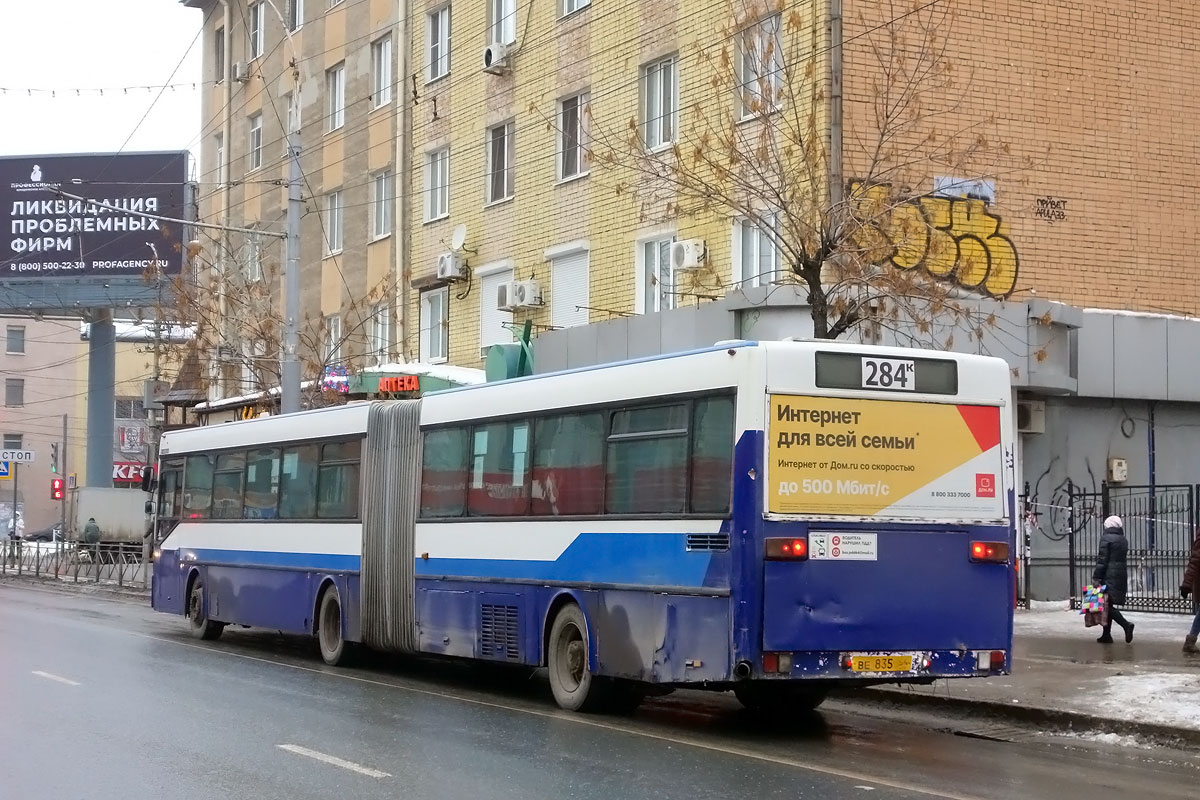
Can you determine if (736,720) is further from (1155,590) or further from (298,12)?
(298,12)

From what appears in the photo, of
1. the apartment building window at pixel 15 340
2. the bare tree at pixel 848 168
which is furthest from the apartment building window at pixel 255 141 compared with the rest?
the apartment building window at pixel 15 340

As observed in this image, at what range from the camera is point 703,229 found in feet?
80.2

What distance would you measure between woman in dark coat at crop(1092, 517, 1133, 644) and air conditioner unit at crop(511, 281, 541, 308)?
42.9ft

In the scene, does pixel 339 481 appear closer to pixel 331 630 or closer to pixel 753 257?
pixel 331 630

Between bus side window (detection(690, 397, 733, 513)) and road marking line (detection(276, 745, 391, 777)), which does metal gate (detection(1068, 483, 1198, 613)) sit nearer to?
bus side window (detection(690, 397, 733, 513))

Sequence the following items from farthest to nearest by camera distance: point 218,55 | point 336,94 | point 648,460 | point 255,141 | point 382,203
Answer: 1. point 218,55
2. point 255,141
3. point 336,94
4. point 382,203
5. point 648,460

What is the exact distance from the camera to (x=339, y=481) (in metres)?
18.7

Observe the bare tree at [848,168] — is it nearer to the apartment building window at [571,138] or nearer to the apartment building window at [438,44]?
the apartment building window at [571,138]

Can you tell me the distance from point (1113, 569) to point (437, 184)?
62.5ft

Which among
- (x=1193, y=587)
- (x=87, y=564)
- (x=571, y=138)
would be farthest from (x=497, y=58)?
(x=87, y=564)

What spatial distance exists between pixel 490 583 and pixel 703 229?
1045cm

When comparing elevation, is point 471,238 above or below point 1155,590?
above

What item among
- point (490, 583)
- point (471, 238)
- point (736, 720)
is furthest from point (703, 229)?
point (736, 720)

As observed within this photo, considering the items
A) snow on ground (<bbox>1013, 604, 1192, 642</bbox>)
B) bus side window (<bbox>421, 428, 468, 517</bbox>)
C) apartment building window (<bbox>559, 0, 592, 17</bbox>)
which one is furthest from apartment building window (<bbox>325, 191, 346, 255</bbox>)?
bus side window (<bbox>421, 428, 468, 517</bbox>)
